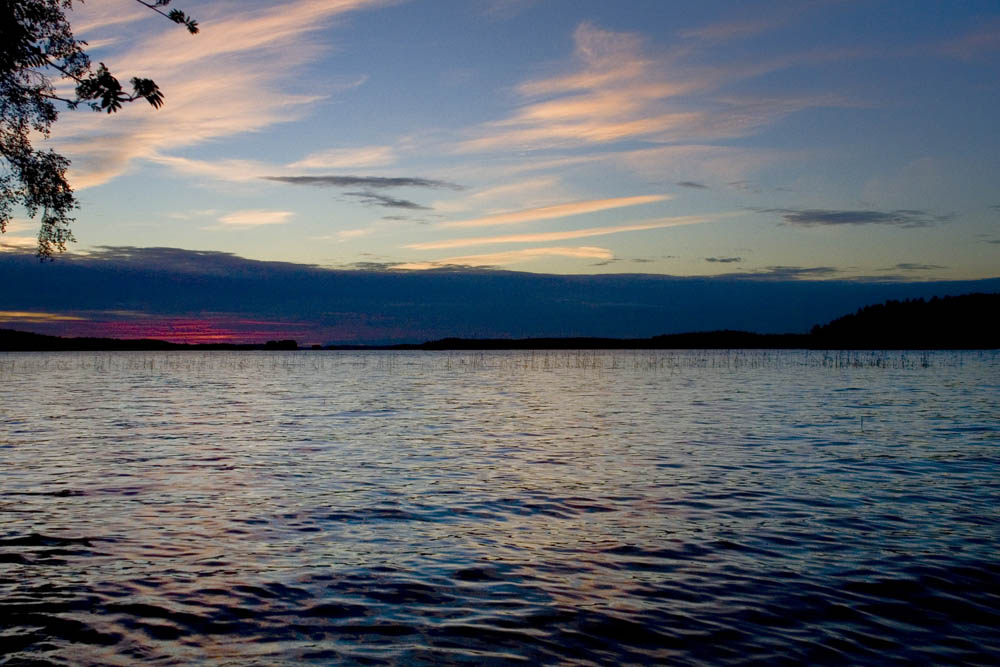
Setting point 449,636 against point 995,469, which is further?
point 995,469

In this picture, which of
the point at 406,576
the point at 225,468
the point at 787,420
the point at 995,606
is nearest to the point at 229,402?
the point at 225,468

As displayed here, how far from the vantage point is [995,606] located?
10250 millimetres

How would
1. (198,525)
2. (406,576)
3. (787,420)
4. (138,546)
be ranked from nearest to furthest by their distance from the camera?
1. (406,576)
2. (138,546)
3. (198,525)
4. (787,420)

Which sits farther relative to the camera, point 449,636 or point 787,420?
point 787,420

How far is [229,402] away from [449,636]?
45198mm

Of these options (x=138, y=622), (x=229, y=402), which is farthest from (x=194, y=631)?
(x=229, y=402)

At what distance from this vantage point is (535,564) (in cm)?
1238

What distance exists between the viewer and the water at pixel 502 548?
29.9ft

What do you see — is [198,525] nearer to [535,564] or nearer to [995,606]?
[535,564]

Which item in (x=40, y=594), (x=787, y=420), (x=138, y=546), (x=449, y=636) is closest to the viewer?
(x=449, y=636)

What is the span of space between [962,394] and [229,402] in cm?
5073

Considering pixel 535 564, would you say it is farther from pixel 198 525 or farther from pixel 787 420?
pixel 787 420

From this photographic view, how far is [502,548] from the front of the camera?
13.4m

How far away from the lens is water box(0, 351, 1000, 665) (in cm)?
910
